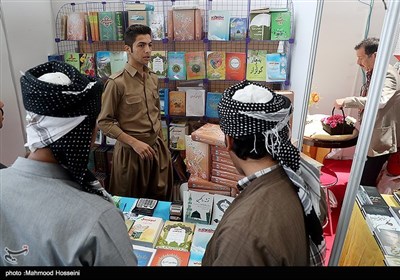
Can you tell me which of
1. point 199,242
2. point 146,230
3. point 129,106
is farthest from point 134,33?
point 199,242

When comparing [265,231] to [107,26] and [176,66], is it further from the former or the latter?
[107,26]

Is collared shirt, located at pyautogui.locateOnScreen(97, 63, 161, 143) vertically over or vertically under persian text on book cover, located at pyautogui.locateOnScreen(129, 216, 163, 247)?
over

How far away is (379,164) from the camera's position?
10.3ft

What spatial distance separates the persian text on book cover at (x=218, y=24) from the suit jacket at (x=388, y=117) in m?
1.41

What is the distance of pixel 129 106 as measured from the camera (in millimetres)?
2520

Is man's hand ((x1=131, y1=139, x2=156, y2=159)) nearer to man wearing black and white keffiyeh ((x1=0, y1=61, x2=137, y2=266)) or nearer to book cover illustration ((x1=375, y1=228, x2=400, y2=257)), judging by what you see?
man wearing black and white keffiyeh ((x1=0, y1=61, x2=137, y2=266))

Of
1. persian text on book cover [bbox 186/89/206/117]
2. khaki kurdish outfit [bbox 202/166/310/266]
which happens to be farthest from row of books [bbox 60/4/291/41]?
khaki kurdish outfit [bbox 202/166/310/266]

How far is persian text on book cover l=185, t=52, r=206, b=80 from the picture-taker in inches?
130

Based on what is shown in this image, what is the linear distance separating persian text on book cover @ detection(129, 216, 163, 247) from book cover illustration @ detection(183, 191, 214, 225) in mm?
167

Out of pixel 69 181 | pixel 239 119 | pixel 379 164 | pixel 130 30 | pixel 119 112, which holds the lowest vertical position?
pixel 379 164
